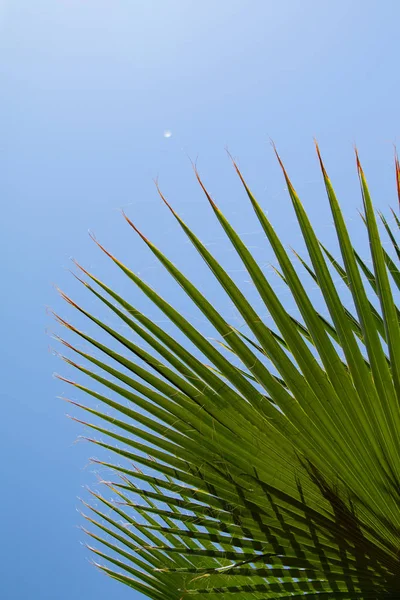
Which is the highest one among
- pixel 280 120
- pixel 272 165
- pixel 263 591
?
pixel 280 120

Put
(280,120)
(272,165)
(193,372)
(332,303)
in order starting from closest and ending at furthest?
1. (332,303)
2. (193,372)
3. (272,165)
4. (280,120)

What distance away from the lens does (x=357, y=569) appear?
3.74 ft

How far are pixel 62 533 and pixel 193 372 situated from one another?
6.41 m

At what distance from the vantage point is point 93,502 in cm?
211

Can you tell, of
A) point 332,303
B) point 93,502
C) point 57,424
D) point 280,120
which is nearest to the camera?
point 332,303

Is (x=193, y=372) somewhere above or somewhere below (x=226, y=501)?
above

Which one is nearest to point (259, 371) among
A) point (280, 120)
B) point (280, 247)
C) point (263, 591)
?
point (280, 247)

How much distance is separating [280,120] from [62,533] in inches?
200

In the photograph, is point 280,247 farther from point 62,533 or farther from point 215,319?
point 62,533

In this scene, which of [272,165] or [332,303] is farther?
[272,165]

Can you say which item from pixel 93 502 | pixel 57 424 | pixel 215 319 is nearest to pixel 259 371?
pixel 215 319

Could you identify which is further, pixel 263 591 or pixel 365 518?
pixel 263 591

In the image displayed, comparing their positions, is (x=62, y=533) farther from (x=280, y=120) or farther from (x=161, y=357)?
(x=161, y=357)

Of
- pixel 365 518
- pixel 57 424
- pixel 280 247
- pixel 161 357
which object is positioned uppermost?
pixel 57 424
